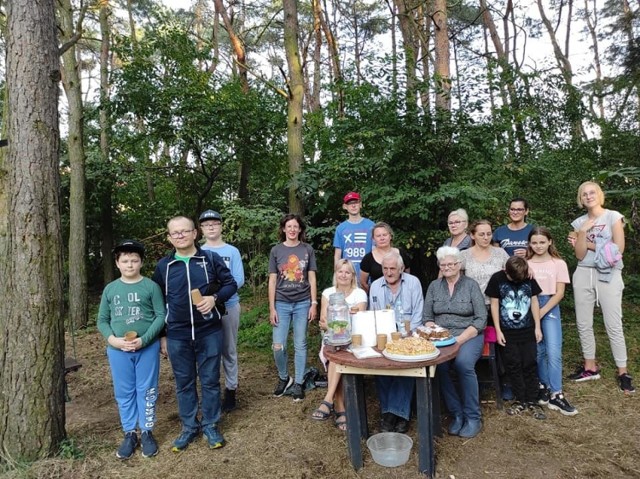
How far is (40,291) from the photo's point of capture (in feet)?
9.63

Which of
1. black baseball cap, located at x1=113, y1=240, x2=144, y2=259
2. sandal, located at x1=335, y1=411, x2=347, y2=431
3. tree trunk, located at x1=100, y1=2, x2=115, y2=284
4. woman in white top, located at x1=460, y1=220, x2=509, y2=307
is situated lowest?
sandal, located at x1=335, y1=411, x2=347, y2=431

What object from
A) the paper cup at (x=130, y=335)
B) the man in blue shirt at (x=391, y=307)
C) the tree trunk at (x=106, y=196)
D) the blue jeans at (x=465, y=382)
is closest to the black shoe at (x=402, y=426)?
the man in blue shirt at (x=391, y=307)

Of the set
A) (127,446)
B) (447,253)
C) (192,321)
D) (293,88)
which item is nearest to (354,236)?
(447,253)

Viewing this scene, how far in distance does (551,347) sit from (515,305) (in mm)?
524

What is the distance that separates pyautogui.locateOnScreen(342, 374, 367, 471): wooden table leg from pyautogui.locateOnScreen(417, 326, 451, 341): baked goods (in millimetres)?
619

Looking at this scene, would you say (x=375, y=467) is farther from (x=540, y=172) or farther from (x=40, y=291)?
(x=540, y=172)

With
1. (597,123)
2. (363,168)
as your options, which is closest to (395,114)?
(363,168)

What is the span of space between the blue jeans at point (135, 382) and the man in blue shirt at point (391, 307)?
5.42ft

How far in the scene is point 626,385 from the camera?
12.9ft

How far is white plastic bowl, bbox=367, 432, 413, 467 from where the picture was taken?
2.85m

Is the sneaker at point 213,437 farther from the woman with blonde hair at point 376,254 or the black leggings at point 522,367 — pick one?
the black leggings at point 522,367

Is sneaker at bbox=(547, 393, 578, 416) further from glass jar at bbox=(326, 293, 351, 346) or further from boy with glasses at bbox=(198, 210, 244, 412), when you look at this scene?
boy with glasses at bbox=(198, 210, 244, 412)

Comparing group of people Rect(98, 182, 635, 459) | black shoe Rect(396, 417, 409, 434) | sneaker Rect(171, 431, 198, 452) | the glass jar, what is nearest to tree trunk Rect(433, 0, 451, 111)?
group of people Rect(98, 182, 635, 459)

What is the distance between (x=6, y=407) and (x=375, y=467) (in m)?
2.47
